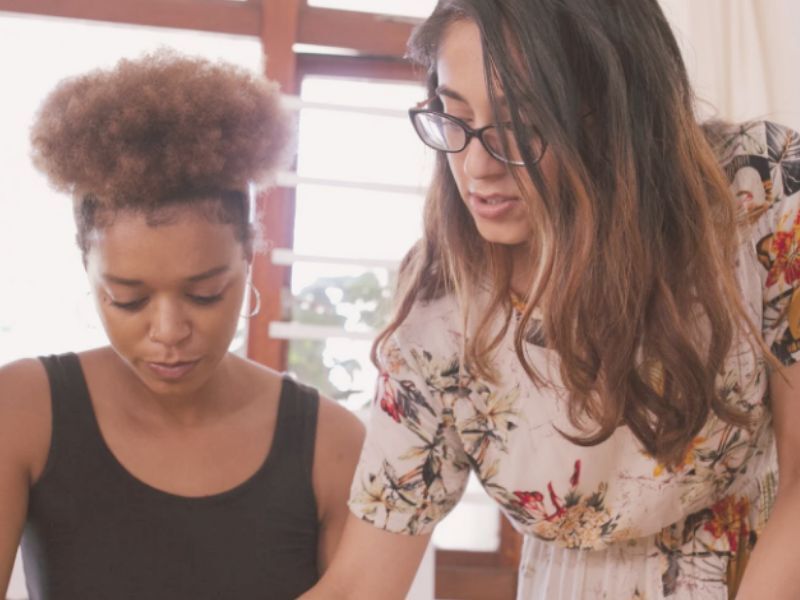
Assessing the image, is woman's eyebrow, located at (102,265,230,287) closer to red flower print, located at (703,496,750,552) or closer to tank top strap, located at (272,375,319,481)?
tank top strap, located at (272,375,319,481)

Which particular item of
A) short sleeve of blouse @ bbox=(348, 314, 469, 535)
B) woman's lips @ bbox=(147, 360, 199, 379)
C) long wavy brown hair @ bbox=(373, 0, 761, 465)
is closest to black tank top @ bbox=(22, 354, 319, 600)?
woman's lips @ bbox=(147, 360, 199, 379)

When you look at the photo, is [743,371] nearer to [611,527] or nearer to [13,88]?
[611,527]

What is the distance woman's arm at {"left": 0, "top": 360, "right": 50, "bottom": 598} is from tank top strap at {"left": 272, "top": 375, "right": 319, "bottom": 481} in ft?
0.98

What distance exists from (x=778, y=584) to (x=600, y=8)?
588 mm

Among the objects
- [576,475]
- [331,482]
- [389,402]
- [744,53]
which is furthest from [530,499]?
[744,53]

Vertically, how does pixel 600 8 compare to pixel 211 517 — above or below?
above

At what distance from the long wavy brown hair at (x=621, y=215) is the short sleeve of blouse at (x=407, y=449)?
14 centimetres

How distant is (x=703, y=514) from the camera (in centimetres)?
129

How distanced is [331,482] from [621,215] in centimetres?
60

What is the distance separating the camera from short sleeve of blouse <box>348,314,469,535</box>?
Answer: 129cm

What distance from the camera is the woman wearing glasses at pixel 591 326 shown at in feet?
3.60

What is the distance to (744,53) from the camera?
248 centimetres

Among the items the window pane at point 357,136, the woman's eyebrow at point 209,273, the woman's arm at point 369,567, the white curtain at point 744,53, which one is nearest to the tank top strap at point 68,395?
the woman's eyebrow at point 209,273

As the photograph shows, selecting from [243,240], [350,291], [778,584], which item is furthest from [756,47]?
[778,584]
